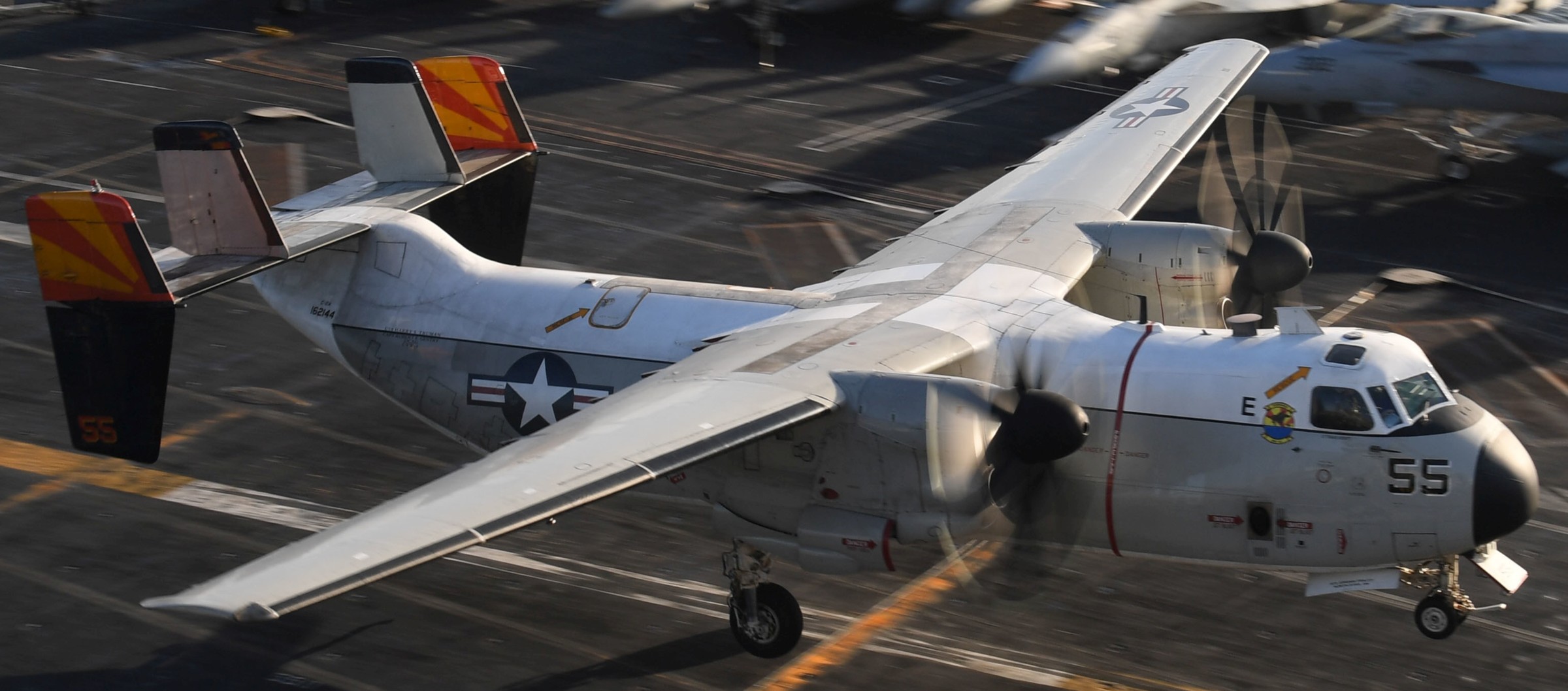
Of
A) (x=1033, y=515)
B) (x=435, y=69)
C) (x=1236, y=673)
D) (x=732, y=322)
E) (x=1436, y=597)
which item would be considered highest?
(x=435, y=69)

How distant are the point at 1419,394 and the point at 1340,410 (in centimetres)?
98

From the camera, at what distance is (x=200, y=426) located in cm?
2691

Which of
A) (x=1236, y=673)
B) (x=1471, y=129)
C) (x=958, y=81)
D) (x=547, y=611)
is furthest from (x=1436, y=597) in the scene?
(x=958, y=81)

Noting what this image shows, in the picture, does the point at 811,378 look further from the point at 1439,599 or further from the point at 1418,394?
the point at 1439,599

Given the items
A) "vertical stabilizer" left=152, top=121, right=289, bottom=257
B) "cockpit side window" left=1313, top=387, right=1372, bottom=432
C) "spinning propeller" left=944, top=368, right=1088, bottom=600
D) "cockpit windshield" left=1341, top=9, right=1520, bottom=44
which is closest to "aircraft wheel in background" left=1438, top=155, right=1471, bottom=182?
"cockpit windshield" left=1341, top=9, right=1520, bottom=44

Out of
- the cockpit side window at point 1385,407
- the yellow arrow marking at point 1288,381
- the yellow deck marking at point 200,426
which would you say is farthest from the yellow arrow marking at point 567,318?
the cockpit side window at point 1385,407

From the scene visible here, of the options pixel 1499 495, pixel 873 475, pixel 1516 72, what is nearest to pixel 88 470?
pixel 873 475

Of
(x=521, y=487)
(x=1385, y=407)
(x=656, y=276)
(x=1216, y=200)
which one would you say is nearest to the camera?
(x=521, y=487)

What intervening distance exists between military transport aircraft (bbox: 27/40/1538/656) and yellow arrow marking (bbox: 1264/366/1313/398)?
30 mm

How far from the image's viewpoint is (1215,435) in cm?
1812

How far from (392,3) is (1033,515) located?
42742mm

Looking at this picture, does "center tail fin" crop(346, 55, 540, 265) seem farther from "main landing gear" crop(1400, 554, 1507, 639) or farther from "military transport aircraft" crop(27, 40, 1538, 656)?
"main landing gear" crop(1400, 554, 1507, 639)

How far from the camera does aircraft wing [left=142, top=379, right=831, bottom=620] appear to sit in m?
13.2

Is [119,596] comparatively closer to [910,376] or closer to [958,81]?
[910,376]
